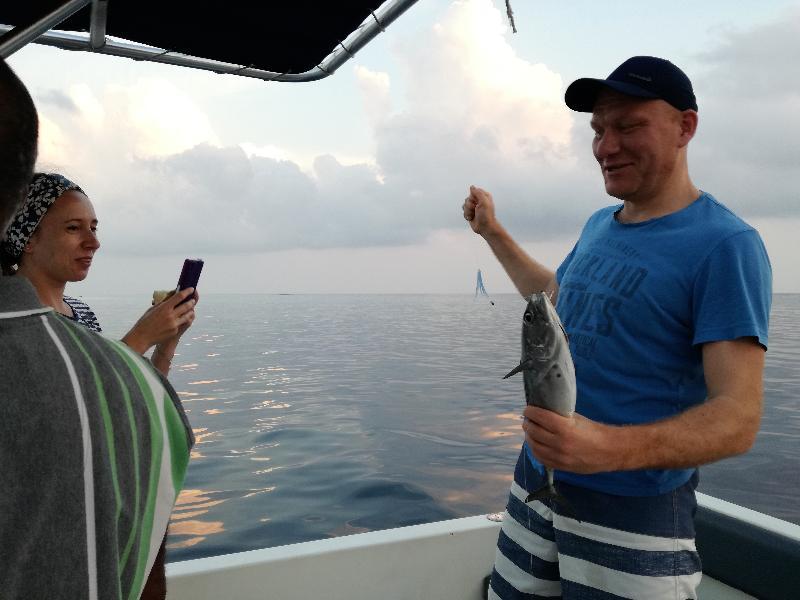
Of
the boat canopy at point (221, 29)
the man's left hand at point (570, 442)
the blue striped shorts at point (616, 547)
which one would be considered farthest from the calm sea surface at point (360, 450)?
the man's left hand at point (570, 442)

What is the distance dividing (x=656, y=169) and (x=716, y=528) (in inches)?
88.1

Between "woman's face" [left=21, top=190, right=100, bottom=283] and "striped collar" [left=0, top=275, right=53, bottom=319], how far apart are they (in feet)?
7.50

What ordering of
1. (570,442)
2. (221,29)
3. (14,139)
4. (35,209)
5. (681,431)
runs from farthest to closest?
(221,29) → (35,209) → (681,431) → (570,442) → (14,139)

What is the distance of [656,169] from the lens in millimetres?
1987

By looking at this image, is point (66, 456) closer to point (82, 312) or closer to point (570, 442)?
point (570, 442)

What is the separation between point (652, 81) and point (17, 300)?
1.86 m

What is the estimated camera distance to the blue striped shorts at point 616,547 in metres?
1.83

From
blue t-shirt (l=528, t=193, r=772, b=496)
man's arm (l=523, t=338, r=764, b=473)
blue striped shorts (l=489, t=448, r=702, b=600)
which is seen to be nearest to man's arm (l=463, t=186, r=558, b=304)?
blue t-shirt (l=528, t=193, r=772, b=496)

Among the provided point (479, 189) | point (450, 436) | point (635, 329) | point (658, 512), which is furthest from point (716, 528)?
point (450, 436)

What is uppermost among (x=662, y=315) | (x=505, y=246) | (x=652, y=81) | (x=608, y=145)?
(x=652, y=81)

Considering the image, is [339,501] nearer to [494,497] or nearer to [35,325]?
[494,497]

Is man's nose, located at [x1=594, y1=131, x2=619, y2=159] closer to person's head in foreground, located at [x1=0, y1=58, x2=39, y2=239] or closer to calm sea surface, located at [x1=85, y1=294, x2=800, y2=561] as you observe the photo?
person's head in foreground, located at [x1=0, y1=58, x2=39, y2=239]

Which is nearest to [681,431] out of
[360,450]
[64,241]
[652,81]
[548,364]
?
[548,364]

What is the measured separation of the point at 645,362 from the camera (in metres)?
1.87
